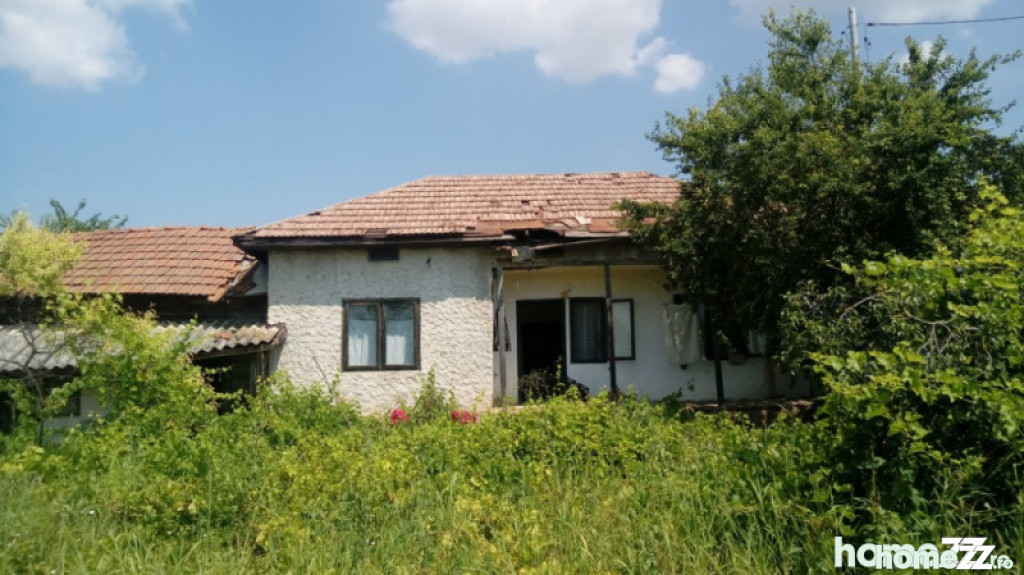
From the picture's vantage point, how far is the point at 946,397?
3795 mm

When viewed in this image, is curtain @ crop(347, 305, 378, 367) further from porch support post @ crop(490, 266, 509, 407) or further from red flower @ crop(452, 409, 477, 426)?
red flower @ crop(452, 409, 477, 426)

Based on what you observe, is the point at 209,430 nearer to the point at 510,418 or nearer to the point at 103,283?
the point at 510,418

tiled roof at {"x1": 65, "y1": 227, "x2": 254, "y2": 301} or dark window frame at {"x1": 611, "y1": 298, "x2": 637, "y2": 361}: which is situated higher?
tiled roof at {"x1": 65, "y1": 227, "x2": 254, "y2": 301}

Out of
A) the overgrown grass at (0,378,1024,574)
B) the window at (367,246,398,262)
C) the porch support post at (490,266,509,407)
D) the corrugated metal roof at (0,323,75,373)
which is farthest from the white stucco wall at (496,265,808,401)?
the corrugated metal roof at (0,323,75,373)

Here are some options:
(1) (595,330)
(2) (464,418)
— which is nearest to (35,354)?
(2) (464,418)

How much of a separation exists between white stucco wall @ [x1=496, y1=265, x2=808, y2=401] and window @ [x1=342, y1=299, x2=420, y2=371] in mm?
1908

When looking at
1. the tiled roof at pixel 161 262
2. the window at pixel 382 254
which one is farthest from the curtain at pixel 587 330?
the tiled roof at pixel 161 262

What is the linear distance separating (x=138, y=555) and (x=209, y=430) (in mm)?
3084

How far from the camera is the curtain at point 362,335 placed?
11.0 metres

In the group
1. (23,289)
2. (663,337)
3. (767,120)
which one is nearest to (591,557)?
(767,120)

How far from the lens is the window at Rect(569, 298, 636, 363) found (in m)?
12.0

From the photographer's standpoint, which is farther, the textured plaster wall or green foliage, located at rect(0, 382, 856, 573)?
the textured plaster wall

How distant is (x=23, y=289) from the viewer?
9445 mm

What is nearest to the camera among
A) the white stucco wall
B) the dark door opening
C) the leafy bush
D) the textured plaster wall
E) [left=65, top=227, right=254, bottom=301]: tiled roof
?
the leafy bush
